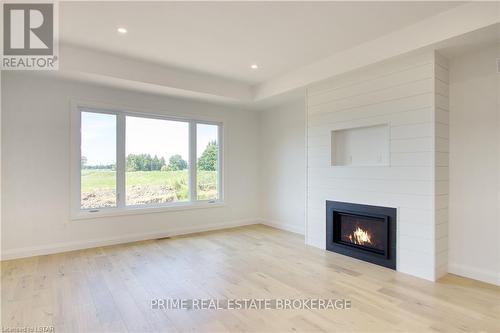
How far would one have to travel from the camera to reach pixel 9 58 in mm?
3666

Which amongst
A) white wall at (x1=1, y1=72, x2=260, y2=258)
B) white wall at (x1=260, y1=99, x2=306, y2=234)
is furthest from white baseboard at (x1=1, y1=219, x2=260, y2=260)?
white wall at (x1=260, y1=99, x2=306, y2=234)

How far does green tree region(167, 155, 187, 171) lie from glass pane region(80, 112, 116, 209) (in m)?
1.03

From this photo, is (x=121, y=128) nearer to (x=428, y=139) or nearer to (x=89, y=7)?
(x=89, y=7)

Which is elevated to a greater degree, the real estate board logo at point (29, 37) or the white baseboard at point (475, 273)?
the real estate board logo at point (29, 37)

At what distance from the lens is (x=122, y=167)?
16.1 feet

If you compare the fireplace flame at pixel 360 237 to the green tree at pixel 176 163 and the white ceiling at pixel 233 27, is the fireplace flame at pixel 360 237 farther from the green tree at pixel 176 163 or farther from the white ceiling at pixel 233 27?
the green tree at pixel 176 163

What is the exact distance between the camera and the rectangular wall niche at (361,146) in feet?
12.7

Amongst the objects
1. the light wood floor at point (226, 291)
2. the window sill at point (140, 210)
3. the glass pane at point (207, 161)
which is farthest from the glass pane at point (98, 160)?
the glass pane at point (207, 161)

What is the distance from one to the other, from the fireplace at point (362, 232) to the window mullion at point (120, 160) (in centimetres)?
356

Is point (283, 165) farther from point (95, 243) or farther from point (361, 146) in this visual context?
point (95, 243)

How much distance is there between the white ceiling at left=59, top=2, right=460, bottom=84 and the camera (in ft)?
9.12

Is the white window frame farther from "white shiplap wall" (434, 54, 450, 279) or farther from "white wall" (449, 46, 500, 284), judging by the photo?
"white wall" (449, 46, 500, 284)

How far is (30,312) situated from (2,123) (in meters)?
2.85

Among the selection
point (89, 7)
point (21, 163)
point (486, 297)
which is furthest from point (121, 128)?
point (486, 297)
